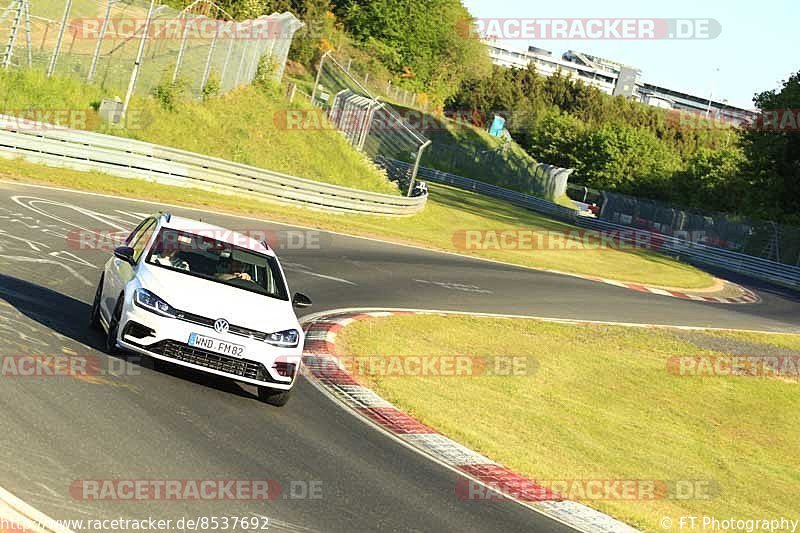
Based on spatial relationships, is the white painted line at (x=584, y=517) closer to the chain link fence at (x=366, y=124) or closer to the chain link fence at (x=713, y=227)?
the chain link fence at (x=366, y=124)

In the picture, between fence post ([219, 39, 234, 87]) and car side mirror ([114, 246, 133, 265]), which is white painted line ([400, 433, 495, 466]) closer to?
car side mirror ([114, 246, 133, 265])

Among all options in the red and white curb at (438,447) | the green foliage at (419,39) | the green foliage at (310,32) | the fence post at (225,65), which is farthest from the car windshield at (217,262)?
the green foliage at (419,39)

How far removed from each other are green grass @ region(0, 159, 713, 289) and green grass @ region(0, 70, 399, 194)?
364 cm

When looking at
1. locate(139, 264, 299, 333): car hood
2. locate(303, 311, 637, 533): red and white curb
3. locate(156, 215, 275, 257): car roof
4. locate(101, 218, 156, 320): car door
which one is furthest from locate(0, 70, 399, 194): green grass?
locate(139, 264, 299, 333): car hood

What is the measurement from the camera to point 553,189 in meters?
78.9

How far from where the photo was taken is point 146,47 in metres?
35.7

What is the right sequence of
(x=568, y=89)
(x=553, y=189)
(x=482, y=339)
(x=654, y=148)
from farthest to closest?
(x=568, y=89) < (x=654, y=148) < (x=553, y=189) < (x=482, y=339)

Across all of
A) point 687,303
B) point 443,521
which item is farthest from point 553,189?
point 443,521

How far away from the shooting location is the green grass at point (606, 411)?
40.4ft

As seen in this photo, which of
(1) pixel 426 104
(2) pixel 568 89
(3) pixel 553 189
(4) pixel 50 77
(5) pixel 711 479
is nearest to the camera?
(5) pixel 711 479

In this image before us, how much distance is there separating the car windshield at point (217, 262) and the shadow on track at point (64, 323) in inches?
40.0

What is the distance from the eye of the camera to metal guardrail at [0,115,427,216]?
26312 millimetres

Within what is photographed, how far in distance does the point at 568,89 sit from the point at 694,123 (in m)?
14.6

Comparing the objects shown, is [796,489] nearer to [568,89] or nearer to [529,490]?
[529,490]
